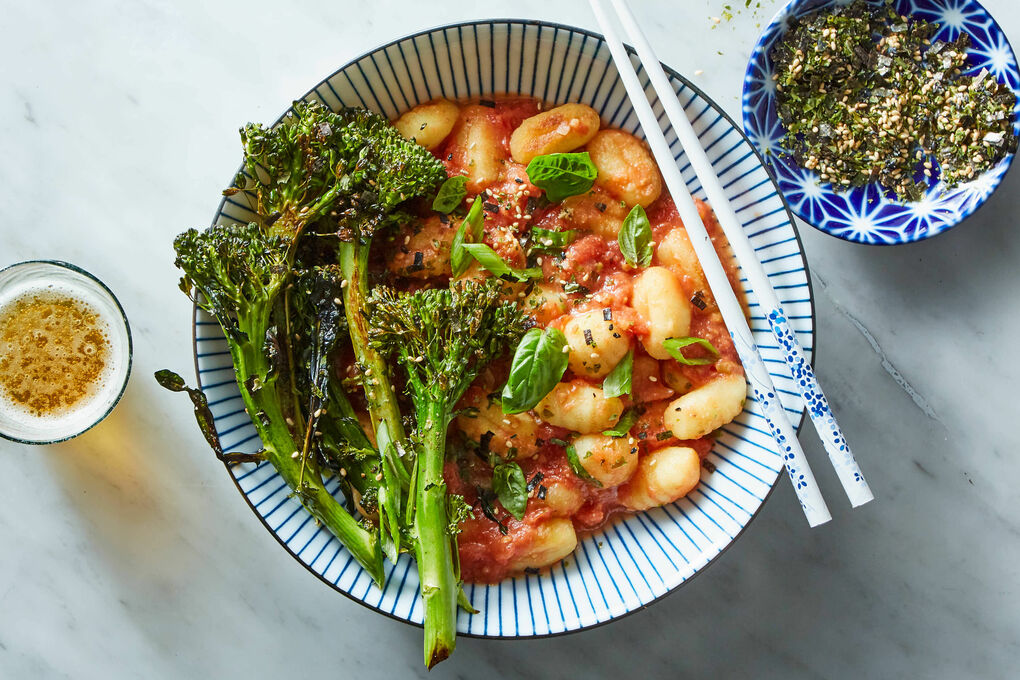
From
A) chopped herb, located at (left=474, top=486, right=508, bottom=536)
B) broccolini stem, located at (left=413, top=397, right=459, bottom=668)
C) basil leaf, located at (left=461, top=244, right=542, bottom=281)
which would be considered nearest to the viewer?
broccolini stem, located at (left=413, top=397, right=459, bottom=668)

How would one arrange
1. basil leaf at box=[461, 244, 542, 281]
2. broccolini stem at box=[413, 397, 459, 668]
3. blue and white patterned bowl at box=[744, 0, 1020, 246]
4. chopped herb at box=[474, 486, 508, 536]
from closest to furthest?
broccolini stem at box=[413, 397, 459, 668] → basil leaf at box=[461, 244, 542, 281] → chopped herb at box=[474, 486, 508, 536] → blue and white patterned bowl at box=[744, 0, 1020, 246]

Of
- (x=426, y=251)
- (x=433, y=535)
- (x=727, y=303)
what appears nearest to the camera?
(x=433, y=535)

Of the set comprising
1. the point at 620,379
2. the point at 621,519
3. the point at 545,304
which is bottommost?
the point at 621,519

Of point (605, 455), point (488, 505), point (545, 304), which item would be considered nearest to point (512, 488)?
point (488, 505)

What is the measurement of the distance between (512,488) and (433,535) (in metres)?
0.29

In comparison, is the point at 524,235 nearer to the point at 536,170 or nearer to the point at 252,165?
the point at 536,170

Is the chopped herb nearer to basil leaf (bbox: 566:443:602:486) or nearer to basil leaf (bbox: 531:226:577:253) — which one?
basil leaf (bbox: 566:443:602:486)

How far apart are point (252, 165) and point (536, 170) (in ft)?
2.55

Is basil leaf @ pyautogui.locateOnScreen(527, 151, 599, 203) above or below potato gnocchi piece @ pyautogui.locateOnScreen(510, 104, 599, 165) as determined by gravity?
below

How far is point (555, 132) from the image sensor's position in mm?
2211

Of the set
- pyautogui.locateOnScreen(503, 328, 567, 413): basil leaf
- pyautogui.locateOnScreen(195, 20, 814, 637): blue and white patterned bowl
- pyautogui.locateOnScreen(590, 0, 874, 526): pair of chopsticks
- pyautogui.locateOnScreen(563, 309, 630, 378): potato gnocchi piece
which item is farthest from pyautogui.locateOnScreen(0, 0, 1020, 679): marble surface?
pyautogui.locateOnScreen(503, 328, 567, 413): basil leaf

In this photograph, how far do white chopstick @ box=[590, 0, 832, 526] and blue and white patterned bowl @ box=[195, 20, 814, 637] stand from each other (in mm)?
89

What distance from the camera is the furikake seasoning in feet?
8.32

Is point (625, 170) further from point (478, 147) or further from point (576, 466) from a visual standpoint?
point (576, 466)
